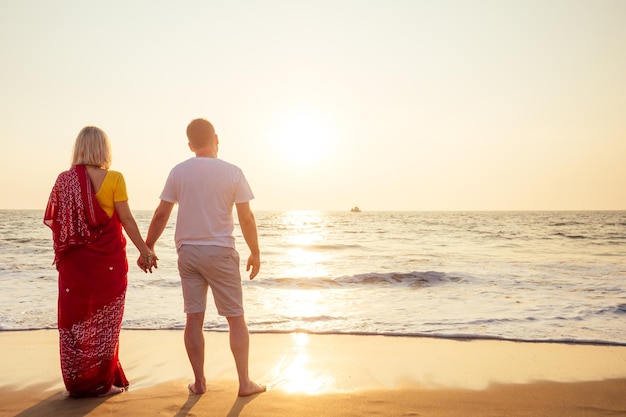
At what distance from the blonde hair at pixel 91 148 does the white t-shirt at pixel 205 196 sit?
0.49 meters

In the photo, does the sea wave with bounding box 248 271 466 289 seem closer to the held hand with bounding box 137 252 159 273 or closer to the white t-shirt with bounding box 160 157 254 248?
the held hand with bounding box 137 252 159 273

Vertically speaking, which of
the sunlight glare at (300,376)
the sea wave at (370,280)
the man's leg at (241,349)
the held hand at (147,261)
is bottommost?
the sea wave at (370,280)

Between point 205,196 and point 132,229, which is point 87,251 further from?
point 205,196

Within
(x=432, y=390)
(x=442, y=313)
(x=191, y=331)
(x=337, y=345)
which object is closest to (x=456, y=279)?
(x=442, y=313)

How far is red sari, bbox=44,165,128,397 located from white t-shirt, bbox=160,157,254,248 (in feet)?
1.70

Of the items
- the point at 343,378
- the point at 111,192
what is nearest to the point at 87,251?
the point at 111,192

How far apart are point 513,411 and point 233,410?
5.80 feet

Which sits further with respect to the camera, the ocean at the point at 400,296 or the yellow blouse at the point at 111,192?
the ocean at the point at 400,296

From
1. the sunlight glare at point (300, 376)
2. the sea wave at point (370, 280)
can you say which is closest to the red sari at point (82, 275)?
the sunlight glare at point (300, 376)

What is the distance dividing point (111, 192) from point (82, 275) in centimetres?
58

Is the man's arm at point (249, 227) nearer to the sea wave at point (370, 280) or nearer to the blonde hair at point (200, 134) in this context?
the blonde hair at point (200, 134)

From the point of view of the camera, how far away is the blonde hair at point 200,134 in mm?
3713

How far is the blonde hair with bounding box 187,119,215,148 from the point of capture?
371 cm

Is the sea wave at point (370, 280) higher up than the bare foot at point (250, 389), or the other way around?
the bare foot at point (250, 389)
